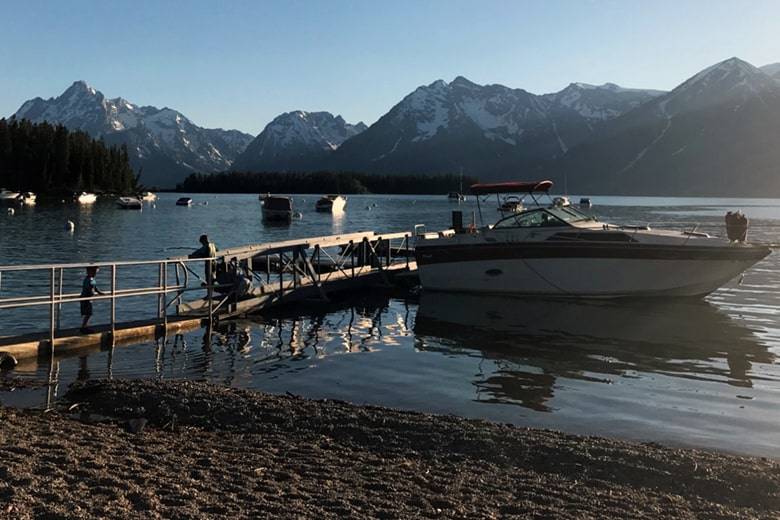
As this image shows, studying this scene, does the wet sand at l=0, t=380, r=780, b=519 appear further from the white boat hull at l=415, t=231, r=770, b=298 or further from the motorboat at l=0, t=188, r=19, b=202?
the motorboat at l=0, t=188, r=19, b=202

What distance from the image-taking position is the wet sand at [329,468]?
21.2 ft

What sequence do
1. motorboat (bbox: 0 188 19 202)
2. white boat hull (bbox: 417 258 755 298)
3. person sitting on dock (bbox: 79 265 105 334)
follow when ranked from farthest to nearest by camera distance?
1. motorboat (bbox: 0 188 19 202)
2. white boat hull (bbox: 417 258 755 298)
3. person sitting on dock (bbox: 79 265 105 334)

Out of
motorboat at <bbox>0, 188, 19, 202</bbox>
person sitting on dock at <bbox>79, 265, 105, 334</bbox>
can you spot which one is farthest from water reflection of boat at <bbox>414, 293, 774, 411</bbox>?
motorboat at <bbox>0, 188, 19, 202</bbox>

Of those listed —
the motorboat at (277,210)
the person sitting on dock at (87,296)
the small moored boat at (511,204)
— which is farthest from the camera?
the motorboat at (277,210)

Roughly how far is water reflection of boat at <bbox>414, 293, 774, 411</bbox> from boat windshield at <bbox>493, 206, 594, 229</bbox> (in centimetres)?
268

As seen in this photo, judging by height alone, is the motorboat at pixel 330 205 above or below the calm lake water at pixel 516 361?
above

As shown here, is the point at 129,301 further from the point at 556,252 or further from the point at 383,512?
the point at 383,512

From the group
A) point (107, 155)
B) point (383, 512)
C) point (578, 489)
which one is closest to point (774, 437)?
point (578, 489)

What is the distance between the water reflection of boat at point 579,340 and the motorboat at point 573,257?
54cm

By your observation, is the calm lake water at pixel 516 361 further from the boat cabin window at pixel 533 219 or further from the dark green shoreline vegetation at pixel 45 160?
the dark green shoreline vegetation at pixel 45 160

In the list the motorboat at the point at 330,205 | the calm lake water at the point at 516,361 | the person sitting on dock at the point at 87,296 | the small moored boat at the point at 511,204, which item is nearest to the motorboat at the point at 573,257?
the small moored boat at the point at 511,204

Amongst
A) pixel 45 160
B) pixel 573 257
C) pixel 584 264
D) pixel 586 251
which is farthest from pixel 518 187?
pixel 45 160

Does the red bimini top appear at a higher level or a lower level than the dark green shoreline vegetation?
lower

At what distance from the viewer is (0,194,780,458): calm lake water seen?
439 inches
